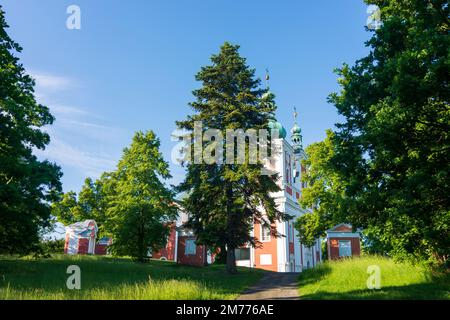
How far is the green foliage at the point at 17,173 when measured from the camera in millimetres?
17734

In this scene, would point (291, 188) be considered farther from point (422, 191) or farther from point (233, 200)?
point (422, 191)

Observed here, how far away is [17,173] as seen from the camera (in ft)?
58.6

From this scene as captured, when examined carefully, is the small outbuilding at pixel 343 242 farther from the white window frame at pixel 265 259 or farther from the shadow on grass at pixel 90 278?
the shadow on grass at pixel 90 278

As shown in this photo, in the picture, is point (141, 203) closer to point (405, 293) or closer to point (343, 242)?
point (405, 293)

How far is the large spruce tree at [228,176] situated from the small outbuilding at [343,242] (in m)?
23.0

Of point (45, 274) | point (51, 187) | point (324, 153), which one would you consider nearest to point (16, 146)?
point (51, 187)

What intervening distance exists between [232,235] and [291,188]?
22956mm

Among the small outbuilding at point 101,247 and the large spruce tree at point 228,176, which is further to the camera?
the small outbuilding at point 101,247

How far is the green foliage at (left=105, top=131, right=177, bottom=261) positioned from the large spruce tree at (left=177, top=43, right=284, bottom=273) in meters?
7.68

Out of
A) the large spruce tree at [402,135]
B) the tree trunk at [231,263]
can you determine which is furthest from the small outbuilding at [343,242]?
the large spruce tree at [402,135]

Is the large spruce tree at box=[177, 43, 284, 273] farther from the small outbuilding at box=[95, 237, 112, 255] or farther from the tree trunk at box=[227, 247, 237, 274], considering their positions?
the small outbuilding at box=[95, 237, 112, 255]

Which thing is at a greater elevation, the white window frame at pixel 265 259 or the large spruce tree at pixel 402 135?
the large spruce tree at pixel 402 135

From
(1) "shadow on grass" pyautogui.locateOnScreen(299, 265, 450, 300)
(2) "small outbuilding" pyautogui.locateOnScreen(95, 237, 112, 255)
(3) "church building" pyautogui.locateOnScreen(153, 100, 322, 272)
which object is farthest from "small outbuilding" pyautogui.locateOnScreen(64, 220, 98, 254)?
(1) "shadow on grass" pyautogui.locateOnScreen(299, 265, 450, 300)
